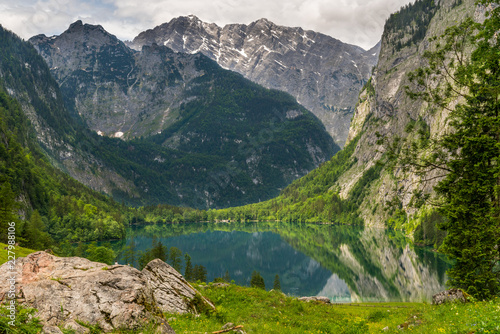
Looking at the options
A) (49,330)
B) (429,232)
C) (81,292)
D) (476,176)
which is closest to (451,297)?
(476,176)

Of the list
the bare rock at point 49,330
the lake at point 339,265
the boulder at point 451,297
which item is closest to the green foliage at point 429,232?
the lake at point 339,265

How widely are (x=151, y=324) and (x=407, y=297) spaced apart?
264ft

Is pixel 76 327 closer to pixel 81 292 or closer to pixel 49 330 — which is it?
pixel 81 292

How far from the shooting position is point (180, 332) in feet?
51.2

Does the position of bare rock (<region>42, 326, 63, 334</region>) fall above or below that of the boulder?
above

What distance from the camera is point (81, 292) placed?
575 inches

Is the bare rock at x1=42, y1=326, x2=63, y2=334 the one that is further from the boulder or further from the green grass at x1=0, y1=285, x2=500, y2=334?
the boulder

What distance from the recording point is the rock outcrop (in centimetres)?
1357

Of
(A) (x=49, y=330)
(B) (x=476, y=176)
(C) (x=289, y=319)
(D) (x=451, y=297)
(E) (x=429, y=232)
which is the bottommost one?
(C) (x=289, y=319)

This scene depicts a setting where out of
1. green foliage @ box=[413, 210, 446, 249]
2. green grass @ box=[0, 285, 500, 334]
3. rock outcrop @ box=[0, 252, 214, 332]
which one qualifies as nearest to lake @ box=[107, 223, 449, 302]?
green foliage @ box=[413, 210, 446, 249]

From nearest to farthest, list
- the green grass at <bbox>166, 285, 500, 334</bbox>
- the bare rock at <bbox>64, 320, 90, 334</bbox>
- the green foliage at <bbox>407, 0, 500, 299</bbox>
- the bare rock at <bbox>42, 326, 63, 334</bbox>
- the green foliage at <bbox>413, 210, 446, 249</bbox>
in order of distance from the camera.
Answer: the bare rock at <bbox>42, 326, 63, 334</bbox>, the bare rock at <bbox>64, 320, 90, 334</bbox>, the green grass at <bbox>166, 285, 500, 334</bbox>, the green foliage at <bbox>407, 0, 500, 299</bbox>, the green foliage at <bbox>413, 210, 446, 249</bbox>

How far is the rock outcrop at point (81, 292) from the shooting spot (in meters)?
13.6

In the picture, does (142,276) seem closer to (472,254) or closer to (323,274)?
(472,254)

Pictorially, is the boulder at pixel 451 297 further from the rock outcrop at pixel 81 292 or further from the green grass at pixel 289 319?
the rock outcrop at pixel 81 292
